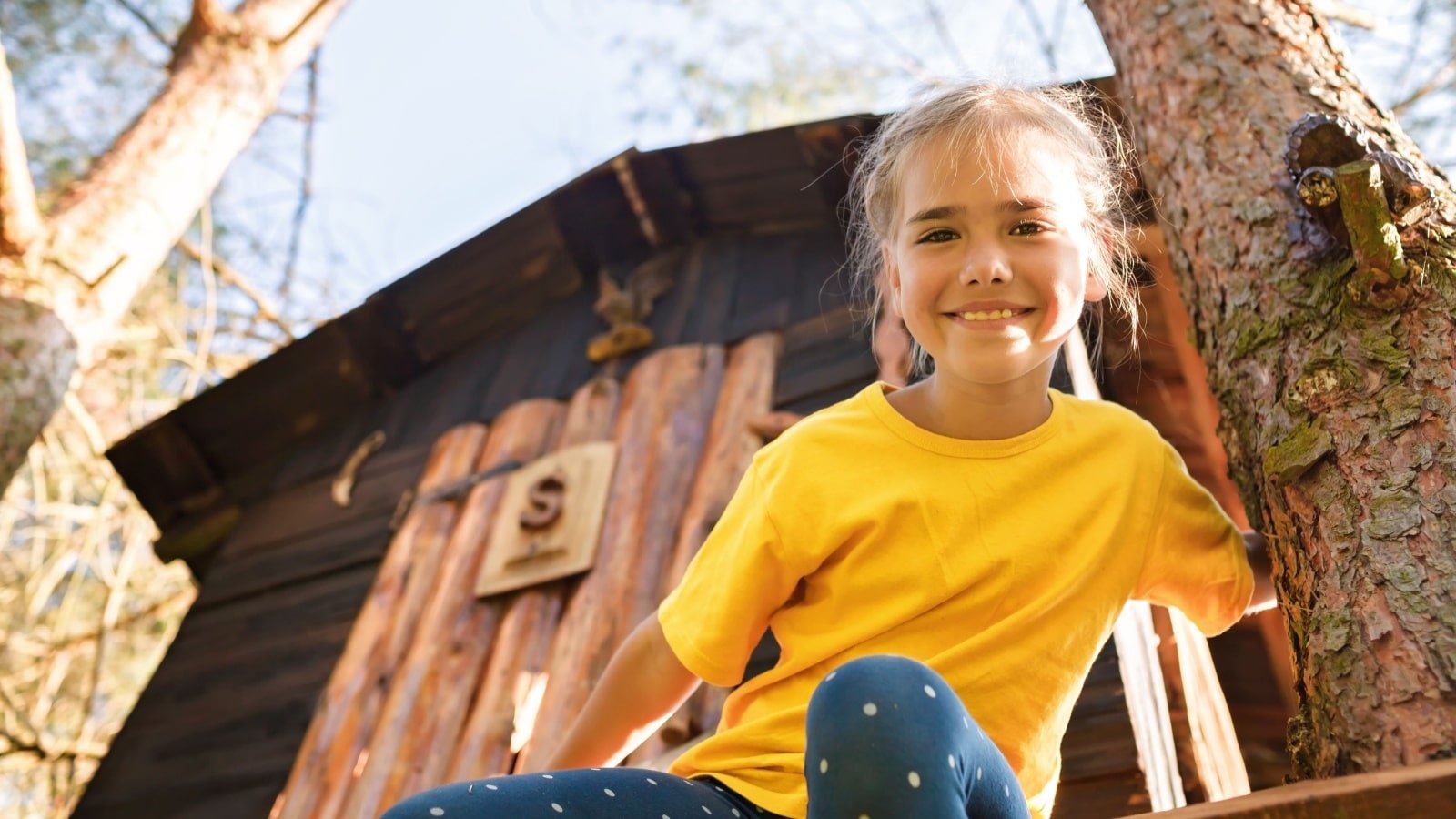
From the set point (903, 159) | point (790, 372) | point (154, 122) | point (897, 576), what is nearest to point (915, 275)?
point (903, 159)

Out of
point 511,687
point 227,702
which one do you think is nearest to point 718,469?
point 511,687

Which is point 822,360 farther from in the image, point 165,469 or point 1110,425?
point 165,469

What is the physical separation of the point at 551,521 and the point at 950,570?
2.58 meters

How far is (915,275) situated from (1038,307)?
0.18 m

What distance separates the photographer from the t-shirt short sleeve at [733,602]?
1.72m

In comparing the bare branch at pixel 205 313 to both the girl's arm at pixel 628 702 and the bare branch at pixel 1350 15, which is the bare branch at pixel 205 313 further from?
the girl's arm at pixel 628 702

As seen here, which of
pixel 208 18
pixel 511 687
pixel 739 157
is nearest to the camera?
pixel 511 687

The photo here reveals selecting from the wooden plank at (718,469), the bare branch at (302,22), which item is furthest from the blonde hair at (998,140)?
the bare branch at (302,22)

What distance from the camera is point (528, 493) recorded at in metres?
4.27

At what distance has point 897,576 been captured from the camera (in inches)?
66.6

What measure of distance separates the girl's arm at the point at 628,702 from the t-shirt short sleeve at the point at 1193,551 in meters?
0.71

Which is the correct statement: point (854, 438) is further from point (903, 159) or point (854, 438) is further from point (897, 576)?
point (903, 159)

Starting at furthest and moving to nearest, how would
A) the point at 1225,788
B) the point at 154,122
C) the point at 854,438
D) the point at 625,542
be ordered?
the point at 154,122 → the point at 625,542 → the point at 1225,788 → the point at 854,438

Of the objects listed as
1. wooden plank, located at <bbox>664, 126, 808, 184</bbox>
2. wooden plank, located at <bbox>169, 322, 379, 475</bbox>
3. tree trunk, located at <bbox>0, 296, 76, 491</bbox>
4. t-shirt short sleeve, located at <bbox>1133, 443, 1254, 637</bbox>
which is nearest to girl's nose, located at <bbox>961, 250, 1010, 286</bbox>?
t-shirt short sleeve, located at <bbox>1133, 443, 1254, 637</bbox>
